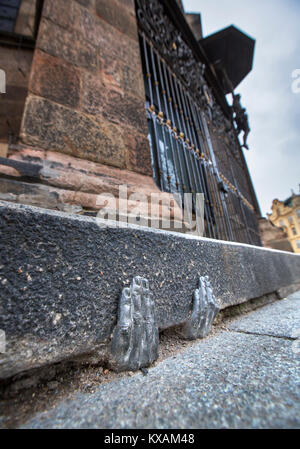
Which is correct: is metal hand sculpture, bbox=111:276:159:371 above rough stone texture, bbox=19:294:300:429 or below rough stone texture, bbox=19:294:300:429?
above

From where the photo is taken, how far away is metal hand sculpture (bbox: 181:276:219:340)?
0.74m

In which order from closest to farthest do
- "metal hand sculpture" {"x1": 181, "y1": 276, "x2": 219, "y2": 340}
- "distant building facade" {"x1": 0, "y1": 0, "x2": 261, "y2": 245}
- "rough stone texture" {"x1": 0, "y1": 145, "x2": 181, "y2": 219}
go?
"metal hand sculpture" {"x1": 181, "y1": 276, "x2": 219, "y2": 340} < "rough stone texture" {"x1": 0, "y1": 145, "x2": 181, "y2": 219} < "distant building facade" {"x1": 0, "y1": 0, "x2": 261, "y2": 245}

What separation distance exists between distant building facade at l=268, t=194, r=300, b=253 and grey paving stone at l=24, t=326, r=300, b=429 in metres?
28.4

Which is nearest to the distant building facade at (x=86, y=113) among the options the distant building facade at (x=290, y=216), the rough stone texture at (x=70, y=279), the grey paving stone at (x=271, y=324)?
the rough stone texture at (x=70, y=279)

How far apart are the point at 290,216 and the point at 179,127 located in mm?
29676

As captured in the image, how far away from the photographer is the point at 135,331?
0.54 meters

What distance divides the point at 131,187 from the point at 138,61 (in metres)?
1.29

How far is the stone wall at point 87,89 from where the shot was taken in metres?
1.13

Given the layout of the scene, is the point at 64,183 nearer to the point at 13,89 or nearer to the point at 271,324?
the point at 271,324

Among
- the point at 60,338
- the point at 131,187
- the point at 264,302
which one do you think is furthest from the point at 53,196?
the point at 264,302

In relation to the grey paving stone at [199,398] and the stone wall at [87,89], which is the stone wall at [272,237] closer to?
the stone wall at [87,89]

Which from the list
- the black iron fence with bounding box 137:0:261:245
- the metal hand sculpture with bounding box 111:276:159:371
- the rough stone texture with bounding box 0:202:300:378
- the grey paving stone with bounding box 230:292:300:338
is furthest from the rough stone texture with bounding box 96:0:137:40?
the grey paving stone with bounding box 230:292:300:338

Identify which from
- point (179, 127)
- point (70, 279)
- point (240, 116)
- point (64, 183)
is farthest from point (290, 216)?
point (70, 279)

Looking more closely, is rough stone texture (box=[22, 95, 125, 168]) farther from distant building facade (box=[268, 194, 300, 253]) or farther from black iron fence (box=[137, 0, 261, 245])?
distant building facade (box=[268, 194, 300, 253])
